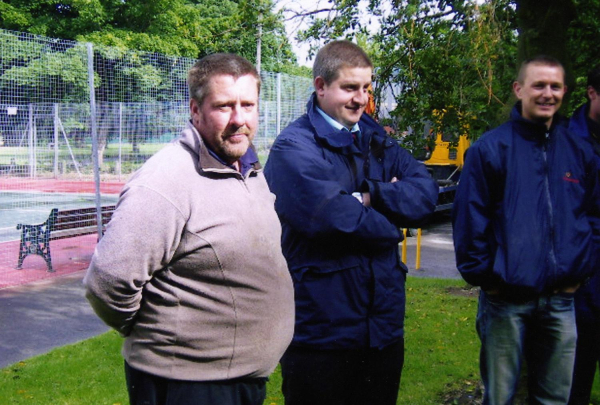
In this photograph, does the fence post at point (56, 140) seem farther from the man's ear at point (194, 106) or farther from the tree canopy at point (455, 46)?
the man's ear at point (194, 106)

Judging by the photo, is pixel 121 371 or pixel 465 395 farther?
pixel 121 371

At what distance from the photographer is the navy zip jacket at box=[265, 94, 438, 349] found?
294cm

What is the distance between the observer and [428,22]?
5645 millimetres

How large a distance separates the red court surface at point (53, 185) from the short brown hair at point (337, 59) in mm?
4695

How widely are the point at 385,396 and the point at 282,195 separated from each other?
98 centimetres

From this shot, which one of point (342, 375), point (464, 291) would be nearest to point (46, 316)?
point (464, 291)

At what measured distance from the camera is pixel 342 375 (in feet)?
9.89

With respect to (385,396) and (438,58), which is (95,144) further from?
(385,396)

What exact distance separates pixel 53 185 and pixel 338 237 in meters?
11.0

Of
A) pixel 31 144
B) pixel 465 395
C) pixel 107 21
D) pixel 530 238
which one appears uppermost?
pixel 107 21

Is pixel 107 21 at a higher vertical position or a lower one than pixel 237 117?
higher

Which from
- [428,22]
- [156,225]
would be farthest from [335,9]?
[156,225]

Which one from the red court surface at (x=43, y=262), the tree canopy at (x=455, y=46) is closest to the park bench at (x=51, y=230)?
the red court surface at (x=43, y=262)

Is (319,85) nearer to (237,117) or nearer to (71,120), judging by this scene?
(237,117)
